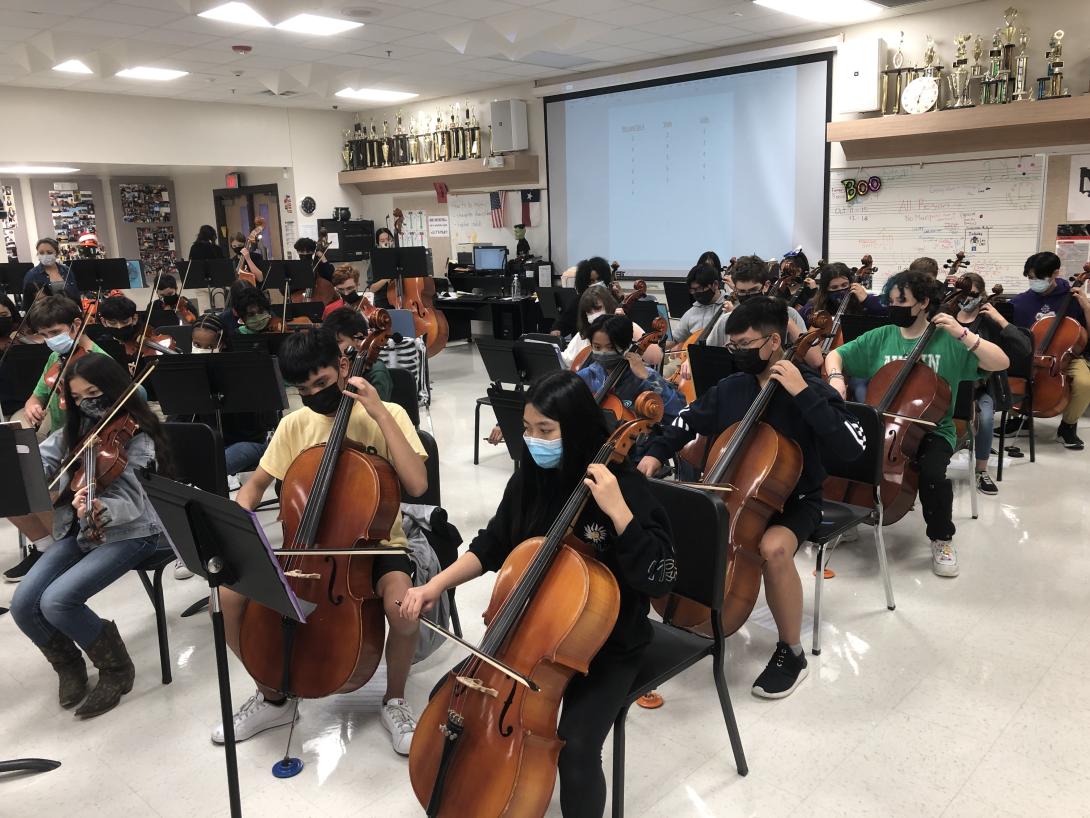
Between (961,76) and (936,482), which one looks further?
(961,76)

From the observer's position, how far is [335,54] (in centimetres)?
743

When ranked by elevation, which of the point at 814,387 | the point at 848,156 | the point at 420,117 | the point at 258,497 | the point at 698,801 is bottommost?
the point at 698,801

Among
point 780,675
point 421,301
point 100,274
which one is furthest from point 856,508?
point 100,274

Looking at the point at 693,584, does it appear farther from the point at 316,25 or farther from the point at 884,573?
the point at 316,25

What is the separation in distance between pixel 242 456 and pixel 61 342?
0.87 m

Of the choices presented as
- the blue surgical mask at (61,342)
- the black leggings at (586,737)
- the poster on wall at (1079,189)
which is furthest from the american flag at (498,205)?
the black leggings at (586,737)

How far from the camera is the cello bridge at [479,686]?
5.34ft

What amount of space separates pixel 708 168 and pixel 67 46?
5.64 meters

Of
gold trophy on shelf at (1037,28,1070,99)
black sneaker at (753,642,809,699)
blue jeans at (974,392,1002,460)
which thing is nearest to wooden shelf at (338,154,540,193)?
gold trophy on shelf at (1037,28,1070,99)

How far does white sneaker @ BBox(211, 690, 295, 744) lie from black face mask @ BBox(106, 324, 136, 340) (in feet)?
10.2

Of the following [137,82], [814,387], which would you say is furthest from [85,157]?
[814,387]

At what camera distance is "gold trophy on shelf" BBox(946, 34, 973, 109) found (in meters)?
6.16

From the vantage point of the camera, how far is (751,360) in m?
2.58

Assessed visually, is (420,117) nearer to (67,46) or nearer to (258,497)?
(67,46)
